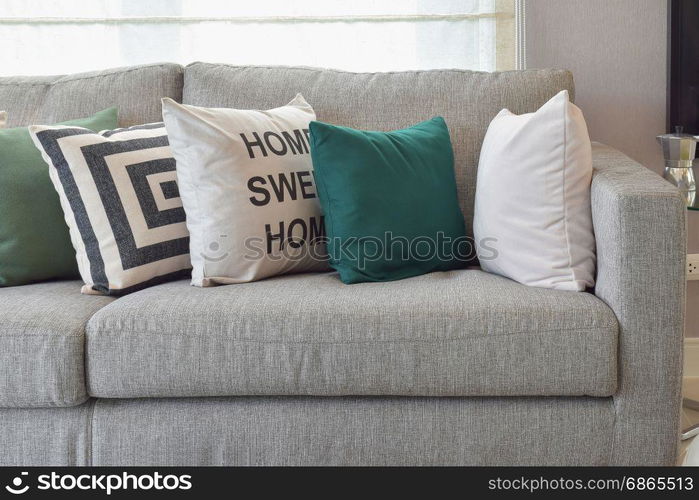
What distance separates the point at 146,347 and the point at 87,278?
346 mm

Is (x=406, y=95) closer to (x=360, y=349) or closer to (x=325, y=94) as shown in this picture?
(x=325, y=94)

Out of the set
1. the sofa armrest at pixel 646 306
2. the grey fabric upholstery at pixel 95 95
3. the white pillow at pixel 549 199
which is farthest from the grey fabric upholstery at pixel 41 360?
the sofa armrest at pixel 646 306

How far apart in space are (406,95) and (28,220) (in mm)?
1001

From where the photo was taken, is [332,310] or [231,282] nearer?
[332,310]

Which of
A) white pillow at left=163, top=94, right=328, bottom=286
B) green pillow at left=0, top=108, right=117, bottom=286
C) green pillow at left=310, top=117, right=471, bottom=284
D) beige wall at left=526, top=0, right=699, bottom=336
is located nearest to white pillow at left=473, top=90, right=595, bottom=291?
green pillow at left=310, top=117, right=471, bottom=284

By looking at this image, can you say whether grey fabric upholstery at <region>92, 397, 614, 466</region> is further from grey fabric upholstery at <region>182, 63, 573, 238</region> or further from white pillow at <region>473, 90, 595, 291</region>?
grey fabric upholstery at <region>182, 63, 573, 238</region>

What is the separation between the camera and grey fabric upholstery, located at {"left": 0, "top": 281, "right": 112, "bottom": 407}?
158 cm

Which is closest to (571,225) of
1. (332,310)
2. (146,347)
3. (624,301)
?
(624,301)

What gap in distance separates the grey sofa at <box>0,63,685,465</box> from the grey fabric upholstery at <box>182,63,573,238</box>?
0.52 metres

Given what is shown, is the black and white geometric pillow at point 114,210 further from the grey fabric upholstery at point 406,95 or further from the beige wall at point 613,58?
the beige wall at point 613,58

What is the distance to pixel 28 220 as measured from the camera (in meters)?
1.89

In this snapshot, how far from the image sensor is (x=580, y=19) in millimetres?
2406

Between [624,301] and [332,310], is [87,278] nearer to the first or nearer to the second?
[332,310]
